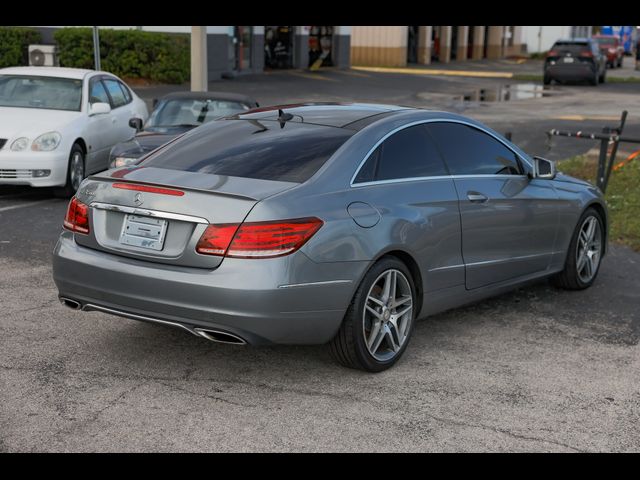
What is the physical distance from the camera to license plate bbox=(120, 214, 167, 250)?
5227 mm

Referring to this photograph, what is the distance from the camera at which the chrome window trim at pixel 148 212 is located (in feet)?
16.8

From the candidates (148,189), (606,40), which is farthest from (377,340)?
(606,40)

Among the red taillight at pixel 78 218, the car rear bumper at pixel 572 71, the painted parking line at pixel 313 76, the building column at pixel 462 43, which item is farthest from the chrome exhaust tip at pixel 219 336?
the building column at pixel 462 43

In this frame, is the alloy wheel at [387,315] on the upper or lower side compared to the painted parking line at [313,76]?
upper

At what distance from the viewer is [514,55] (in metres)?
64.4

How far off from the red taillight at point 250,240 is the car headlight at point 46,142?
21.8ft

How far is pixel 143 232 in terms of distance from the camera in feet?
17.3

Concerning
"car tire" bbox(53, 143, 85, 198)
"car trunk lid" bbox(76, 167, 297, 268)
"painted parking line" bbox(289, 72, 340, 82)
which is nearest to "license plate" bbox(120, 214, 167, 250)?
"car trunk lid" bbox(76, 167, 297, 268)

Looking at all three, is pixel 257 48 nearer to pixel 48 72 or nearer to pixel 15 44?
pixel 15 44

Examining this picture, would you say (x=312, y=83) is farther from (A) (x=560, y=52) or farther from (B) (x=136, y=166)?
(B) (x=136, y=166)

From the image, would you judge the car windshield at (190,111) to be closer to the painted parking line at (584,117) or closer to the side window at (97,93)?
the side window at (97,93)

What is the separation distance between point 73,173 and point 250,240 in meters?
7.02
